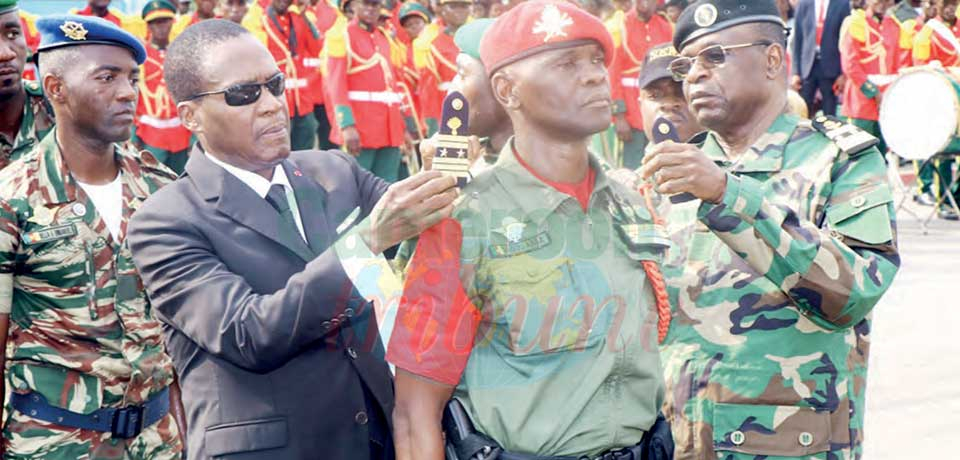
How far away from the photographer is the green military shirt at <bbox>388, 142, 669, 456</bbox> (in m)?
2.67

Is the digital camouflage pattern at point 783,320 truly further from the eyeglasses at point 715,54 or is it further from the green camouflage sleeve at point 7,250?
the green camouflage sleeve at point 7,250

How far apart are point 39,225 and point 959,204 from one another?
12.3m

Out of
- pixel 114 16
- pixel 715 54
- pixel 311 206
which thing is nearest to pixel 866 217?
pixel 715 54

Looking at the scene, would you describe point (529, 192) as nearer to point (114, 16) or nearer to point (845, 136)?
point (845, 136)

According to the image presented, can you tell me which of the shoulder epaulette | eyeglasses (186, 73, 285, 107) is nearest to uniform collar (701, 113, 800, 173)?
eyeglasses (186, 73, 285, 107)

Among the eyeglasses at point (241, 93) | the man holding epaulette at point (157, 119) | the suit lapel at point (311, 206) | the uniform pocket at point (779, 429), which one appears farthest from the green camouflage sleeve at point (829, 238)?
the man holding epaulette at point (157, 119)

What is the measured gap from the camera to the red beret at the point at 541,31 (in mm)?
2682

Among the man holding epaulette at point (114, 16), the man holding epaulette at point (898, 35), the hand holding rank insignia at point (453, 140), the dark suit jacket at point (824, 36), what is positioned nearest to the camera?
the hand holding rank insignia at point (453, 140)

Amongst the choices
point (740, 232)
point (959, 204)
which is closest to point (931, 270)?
point (959, 204)

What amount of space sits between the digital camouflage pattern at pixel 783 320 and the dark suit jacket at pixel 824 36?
12.6 meters

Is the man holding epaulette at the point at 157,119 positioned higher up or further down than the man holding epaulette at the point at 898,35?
higher up

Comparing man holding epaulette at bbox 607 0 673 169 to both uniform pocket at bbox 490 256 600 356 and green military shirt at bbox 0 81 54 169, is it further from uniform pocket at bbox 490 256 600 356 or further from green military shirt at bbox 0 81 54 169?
uniform pocket at bbox 490 256 600 356

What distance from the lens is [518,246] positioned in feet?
8.89

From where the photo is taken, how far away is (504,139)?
427 centimetres
